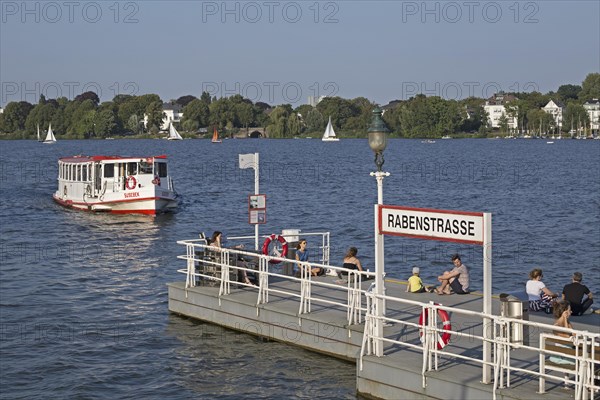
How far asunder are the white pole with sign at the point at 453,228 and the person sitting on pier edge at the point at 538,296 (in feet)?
17.1

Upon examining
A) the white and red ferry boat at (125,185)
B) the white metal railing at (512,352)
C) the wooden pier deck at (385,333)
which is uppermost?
the white and red ferry boat at (125,185)

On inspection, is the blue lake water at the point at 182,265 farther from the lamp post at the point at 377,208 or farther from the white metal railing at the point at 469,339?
the lamp post at the point at 377,208

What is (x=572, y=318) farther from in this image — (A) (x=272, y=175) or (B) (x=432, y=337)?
(A) (x=272, y=175)

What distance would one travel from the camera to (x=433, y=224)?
14797 millimetres

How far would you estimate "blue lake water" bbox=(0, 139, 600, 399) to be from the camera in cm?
1881

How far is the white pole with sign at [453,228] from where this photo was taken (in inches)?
554

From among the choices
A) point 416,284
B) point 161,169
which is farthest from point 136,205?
point 416,284

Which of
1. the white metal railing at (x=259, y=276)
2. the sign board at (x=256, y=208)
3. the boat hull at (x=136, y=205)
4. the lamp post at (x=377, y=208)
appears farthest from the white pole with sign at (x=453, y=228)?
the boat hull at (x=136, y=205)

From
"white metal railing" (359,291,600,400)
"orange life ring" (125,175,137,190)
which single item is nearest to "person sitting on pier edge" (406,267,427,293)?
"white metal railing" (359,291,600,400)

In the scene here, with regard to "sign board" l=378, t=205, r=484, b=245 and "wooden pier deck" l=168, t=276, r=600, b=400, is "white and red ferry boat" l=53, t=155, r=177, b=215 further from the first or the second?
"sign board" l=378, t=205, r=484, b=245

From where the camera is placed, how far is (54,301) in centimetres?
2722

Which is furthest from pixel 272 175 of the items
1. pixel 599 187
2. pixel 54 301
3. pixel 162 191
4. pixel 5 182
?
pixel 54 301

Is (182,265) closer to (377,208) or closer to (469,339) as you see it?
(469,339)

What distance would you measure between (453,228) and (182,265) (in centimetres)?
2025
